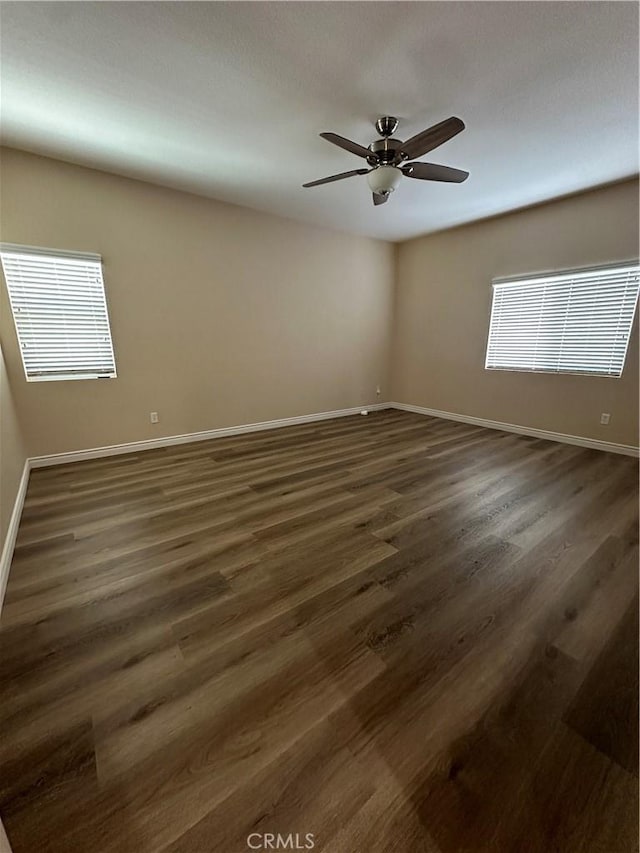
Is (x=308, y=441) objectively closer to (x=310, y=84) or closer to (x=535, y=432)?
(x=535, y=432)

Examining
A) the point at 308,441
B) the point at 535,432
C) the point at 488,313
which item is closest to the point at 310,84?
the point at 308,441

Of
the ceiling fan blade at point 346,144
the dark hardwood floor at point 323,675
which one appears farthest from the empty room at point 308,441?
the ceiling fan blade at point 346,144

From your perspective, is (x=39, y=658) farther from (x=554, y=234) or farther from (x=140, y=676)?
(x=554, y=234)

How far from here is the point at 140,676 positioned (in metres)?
1.27

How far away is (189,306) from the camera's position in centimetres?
379

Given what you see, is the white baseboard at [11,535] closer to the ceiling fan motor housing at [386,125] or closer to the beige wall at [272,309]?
the beige wall at [272,309]

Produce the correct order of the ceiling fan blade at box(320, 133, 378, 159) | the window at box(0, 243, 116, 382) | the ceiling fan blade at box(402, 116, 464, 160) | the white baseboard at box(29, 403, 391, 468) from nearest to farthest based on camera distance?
the ceiling fan blade at box(402, 116, 464, 160)
the ceiling fan blade at box(320, 133, 378, 159)
the window at box(0, 243, 116, 382)
the white baseboard at box(29, 403, 391, 468)

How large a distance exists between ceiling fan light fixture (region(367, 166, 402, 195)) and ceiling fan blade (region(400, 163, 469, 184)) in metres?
0.09

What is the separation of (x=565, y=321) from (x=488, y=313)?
902 mm

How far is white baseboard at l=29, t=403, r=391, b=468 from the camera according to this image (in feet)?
10.9

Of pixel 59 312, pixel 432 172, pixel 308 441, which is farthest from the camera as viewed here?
pixel 308 441

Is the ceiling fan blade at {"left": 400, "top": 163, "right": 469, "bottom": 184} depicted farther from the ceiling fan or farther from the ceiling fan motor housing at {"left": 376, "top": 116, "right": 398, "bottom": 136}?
the ceiling fan motor housing at {"left": 376, "top": 116, "right": 398, "bottom": 136}

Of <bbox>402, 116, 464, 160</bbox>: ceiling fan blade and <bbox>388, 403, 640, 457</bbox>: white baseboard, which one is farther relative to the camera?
<bbox>388, 403, 640, 457</bbox>: white baseboard

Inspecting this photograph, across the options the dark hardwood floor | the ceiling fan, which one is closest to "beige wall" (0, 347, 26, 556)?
the dark hardwood floor
